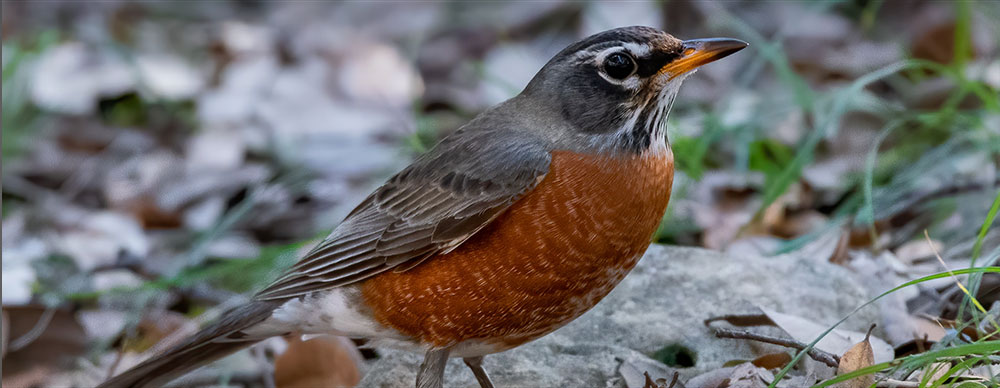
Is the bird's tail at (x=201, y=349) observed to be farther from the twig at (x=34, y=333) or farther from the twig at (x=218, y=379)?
the twig at (x=34, y=333)

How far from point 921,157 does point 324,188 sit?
3.59m

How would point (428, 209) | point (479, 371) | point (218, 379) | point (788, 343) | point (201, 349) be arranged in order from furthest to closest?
1. point (218, 379)
2. point (201, 349)
3. point (479, 371)
4. point (428, 209)
5. point (788, 343)

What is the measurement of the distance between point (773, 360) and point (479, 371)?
103cm

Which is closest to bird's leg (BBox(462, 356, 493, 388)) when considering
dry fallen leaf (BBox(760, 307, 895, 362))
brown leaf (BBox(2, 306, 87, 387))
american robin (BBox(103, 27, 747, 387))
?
american robin (BBox(103, 27, 747, 387))

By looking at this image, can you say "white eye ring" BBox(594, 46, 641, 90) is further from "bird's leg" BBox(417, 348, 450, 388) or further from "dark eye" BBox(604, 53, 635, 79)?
"bird's leg" BBox(417, 348, 450, 388)

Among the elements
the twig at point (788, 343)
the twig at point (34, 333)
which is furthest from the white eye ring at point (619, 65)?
the twig at point (34, 333)

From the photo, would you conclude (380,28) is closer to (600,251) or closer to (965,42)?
(965,42)

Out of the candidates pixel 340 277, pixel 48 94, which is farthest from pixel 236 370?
pixel 48 94

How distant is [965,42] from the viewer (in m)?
6.18

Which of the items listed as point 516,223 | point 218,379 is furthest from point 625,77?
point 218,379

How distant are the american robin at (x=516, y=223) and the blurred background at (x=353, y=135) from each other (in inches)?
32.1

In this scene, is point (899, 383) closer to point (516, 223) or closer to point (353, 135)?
point (516, 223)

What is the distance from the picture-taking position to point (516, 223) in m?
3.56

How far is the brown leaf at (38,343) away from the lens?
513 cm
